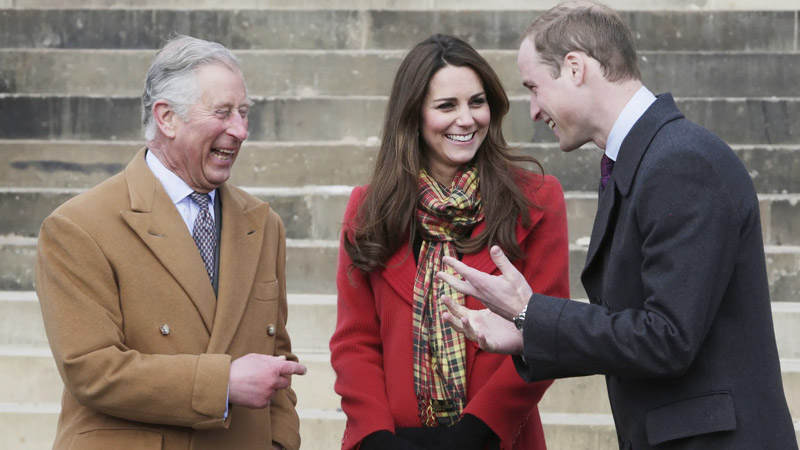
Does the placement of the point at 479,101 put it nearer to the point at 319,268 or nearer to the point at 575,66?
the point at 575,66

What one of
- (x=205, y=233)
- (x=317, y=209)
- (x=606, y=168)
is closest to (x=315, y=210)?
(x=317, y=209)

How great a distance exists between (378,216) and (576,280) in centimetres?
235

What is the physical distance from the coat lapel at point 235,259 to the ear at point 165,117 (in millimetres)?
262

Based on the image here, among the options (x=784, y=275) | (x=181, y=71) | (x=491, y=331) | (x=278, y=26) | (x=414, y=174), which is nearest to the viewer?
(x=491, y=331)

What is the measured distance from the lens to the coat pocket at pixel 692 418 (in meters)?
2.15

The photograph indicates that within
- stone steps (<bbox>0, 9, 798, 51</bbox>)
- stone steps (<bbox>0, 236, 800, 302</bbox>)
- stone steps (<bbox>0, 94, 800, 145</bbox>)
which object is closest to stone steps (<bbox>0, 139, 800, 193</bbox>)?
stone steps (<bbox>0, 94, 800, 145</bbox>)

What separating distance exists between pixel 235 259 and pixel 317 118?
3565 mm

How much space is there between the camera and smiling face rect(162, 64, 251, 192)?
2680 millimetres

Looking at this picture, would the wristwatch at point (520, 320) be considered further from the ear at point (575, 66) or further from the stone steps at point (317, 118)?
the stone steps at point (317, 118)

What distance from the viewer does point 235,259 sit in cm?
277

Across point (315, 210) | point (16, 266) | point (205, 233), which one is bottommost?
point (16, 266)

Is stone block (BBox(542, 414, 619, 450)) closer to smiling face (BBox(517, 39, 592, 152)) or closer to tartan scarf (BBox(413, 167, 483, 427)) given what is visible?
tartan scarf (BBox(413, 167, 483, 427))

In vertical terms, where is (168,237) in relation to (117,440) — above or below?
above

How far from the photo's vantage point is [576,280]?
5.22 m
